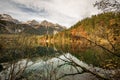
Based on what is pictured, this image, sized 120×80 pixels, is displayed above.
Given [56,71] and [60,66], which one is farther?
[56,71]

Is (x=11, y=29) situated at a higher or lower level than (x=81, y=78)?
higher

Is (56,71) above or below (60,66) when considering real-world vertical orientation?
below

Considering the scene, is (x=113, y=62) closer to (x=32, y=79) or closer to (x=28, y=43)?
(x=28, y=43)

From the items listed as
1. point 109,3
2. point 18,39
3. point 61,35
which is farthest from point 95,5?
point 61,35

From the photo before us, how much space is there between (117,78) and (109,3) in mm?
2841

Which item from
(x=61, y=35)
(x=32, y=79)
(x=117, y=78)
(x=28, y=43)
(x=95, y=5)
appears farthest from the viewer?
(x=61, y=35)

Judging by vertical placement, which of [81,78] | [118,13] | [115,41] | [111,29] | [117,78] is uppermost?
[118,13]

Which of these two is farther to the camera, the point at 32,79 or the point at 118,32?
the point at 32,79

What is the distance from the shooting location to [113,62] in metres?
8.31

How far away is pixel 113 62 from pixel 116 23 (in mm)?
1723

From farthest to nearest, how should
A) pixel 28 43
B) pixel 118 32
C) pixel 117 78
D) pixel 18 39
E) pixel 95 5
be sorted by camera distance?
pixel 118 32, pixel 95 5, pixel 28 43, pixel 18 39, pixel 117 78

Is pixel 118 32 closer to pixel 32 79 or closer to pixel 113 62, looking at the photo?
pixel 113 62

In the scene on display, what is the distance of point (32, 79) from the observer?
66.9 feet

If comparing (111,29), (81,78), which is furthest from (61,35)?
(111,29)
